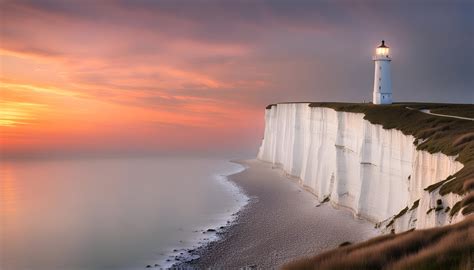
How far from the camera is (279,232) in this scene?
88.9 feet

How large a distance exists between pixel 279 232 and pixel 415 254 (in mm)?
19588

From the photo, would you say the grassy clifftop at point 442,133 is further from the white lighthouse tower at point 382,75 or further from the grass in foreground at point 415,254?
the white lighthouse tower at point 382,75

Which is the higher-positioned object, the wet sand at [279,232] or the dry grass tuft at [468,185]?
the dry grass tuft at [468,185]

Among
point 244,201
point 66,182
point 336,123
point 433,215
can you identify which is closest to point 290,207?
point 244,201

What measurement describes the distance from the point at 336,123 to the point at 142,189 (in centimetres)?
1984

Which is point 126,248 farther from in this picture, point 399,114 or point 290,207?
point 399,114

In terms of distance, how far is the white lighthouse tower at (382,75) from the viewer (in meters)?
46.0

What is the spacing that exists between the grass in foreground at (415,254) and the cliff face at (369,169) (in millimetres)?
4563

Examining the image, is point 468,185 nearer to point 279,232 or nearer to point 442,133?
point 442,133

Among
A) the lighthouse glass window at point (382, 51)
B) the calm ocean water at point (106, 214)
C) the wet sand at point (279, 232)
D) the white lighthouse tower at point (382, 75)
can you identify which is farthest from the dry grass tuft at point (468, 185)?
the lighthouse glass window at point (382, 51)

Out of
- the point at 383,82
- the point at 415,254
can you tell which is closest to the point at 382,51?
the point at 383,82

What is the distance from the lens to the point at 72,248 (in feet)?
80.9

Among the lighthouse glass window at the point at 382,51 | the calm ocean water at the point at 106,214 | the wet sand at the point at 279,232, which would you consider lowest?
the calm ocean water at the point at 106,214

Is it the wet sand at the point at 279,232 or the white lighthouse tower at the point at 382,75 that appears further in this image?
the white lighthouse tower at the point at 382,75
